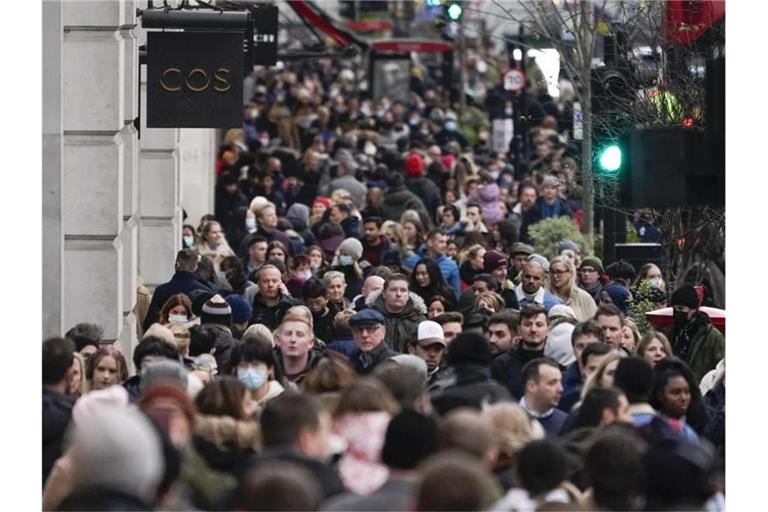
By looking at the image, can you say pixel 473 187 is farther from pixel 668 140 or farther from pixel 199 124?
pixel 668 140

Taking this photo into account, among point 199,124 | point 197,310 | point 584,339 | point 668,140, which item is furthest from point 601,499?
point 199,124

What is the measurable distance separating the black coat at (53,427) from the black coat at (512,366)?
3384 mm

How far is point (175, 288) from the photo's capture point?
1750 centimetres

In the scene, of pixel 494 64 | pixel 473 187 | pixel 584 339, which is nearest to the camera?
pixel 584 339

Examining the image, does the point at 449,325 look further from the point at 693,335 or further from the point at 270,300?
the point at 270,300

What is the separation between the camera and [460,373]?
39.0ft

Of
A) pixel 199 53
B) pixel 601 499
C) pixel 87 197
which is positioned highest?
pixel 199 53

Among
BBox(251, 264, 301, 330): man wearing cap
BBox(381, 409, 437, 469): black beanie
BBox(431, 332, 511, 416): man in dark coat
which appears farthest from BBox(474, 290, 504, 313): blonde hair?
BBox(381, 409, 437, 469): black beanie

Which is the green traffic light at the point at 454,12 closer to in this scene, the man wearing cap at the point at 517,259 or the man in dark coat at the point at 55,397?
the man wearing cap at the point at 517,259

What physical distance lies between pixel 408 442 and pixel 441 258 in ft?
37.7

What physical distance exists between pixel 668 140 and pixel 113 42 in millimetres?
6801

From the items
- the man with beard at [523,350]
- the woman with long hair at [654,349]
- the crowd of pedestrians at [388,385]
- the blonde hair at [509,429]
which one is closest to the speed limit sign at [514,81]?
the crowd of pedestrians at [388,385]

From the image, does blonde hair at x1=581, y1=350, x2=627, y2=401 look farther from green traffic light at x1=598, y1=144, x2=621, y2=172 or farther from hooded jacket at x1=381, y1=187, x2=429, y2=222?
hooded jacket at x1=381, y1=187, x2=429, y2=222

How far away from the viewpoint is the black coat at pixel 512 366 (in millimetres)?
13570
